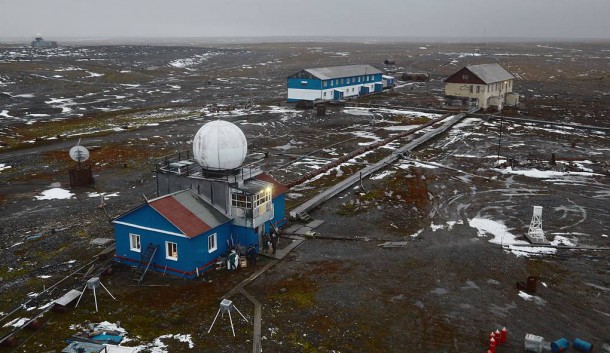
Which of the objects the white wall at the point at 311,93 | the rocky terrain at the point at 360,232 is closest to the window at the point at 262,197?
the rocky terrain at the point at 360,232

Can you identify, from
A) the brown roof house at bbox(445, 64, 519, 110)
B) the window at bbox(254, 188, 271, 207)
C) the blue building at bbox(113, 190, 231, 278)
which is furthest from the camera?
the brown roof house at bbox(445, 64, 519, 110)

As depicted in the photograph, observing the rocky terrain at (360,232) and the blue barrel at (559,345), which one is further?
the rocky terrain at (360,232)

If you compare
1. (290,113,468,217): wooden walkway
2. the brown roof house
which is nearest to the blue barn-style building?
(290,113,468,217): wooden walkway

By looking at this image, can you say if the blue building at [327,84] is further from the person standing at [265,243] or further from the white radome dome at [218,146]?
the person standing at [265,243]

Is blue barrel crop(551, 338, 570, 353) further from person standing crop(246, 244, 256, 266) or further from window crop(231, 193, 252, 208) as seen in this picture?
window crop(231, 193, 252, 208)

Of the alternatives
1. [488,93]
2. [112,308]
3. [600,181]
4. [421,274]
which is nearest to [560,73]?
[488,93]

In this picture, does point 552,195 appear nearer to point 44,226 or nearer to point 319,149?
point 319,149
